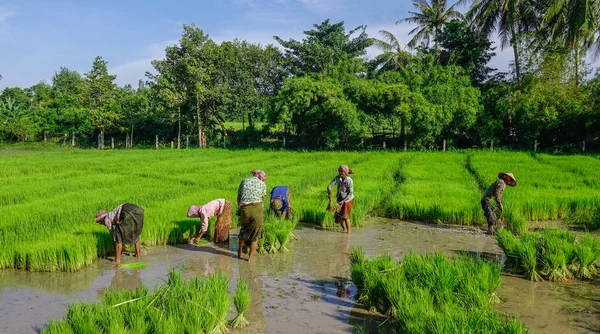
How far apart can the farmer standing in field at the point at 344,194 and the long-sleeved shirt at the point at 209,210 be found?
1921mm

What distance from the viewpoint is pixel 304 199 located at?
10.5 metres

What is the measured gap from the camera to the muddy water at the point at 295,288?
4422 millimetres

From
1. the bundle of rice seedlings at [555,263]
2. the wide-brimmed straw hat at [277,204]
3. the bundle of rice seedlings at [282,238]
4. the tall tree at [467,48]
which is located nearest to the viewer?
the bundle of rice seedlings at [555,263]

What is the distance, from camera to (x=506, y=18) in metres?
26.4

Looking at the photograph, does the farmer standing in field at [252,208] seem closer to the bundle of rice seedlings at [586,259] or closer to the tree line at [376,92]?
the bundle of rice seedlings at [586,259]

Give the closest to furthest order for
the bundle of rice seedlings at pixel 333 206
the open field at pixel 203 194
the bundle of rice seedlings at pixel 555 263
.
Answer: the bundle of rice seedlings at pixel 555 263, the open field at pixel 203 194, the bundle of rice seedlings at pixel 333 206

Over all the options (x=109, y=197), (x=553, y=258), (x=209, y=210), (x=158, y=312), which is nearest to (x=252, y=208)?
(x=209, y=210)

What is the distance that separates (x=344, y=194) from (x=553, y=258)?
346 centimetres

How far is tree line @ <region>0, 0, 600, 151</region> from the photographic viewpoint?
80.0 feet

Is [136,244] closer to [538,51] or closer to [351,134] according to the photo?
[351,134]

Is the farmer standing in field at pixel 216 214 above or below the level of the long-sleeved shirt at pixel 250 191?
below

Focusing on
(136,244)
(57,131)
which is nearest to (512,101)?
(136,244)

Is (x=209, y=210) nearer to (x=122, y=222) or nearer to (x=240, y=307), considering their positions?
(x=122, y=222)

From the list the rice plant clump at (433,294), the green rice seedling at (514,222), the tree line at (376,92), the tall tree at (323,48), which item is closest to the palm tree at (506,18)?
the tree line at (376,92)
